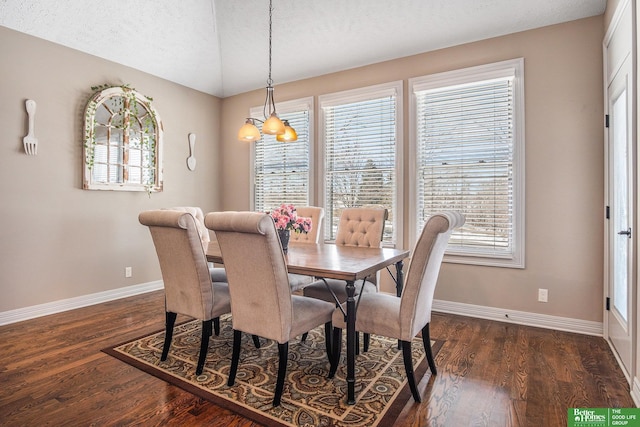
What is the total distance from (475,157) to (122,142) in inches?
155

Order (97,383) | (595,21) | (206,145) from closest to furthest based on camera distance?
(97,383) → (595,21) → (206,145)

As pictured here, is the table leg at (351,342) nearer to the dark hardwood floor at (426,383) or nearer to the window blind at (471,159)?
the dark hardwood floor at (426,383)

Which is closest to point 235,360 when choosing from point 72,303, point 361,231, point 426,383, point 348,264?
point 348,264

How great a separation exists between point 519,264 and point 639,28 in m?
2.06

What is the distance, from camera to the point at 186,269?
94.1 inches

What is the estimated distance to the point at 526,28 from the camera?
3416 mm

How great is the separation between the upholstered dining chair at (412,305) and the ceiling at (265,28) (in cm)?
234

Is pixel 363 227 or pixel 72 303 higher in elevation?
pixel 363 227

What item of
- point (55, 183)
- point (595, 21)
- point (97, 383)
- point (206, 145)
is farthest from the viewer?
point (206, 145)

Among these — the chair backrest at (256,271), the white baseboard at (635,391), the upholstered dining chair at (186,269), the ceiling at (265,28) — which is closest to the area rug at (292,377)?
the upholstered dining chair at (186,269)

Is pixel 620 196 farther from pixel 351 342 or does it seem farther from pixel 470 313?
pixel 351 342

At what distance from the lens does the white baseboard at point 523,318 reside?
3.18m

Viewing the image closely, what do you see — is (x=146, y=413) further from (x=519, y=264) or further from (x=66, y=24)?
(x=66, y=24)

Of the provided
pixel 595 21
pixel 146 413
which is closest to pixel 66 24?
pixel 146 413
